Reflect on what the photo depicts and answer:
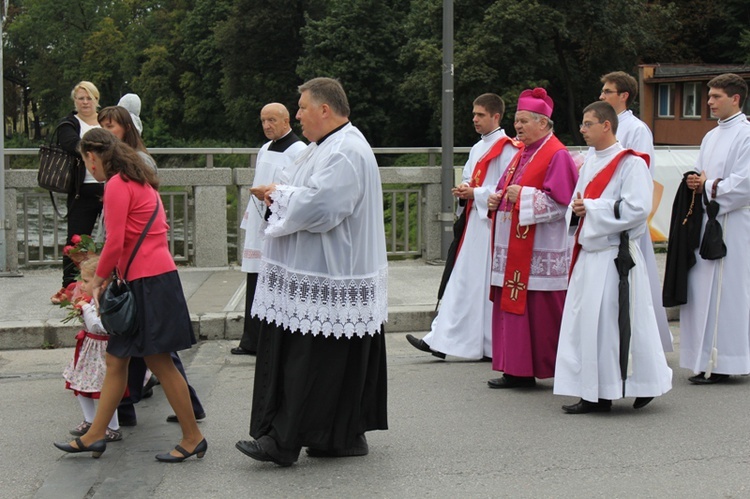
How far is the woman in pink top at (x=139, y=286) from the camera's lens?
5.39m

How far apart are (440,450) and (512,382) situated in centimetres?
158

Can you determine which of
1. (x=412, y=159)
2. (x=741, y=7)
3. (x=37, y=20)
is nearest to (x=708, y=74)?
(x=741, y=7)

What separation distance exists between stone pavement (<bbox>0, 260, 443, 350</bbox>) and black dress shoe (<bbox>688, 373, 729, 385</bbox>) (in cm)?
269

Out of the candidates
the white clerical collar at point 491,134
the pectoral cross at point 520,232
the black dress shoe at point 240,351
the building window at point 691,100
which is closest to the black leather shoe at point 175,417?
the black dress shoe at point 240,351

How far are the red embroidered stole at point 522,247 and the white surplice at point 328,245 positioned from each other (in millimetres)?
1813

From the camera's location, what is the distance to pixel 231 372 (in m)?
7.79

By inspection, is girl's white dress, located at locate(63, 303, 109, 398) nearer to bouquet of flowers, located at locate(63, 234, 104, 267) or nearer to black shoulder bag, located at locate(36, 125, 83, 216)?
bouquet of flowers, located at locate(63, 234, 104, 267)

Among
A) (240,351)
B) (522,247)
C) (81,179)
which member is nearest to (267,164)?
(240,351)

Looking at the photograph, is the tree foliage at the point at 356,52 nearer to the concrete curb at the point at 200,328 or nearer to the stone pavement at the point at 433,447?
the concrete curb at the point at 200,328

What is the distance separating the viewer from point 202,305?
31.4ft

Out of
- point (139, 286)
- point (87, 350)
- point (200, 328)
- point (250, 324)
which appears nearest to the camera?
point (139, 286)

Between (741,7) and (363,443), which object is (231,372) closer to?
(363,443)

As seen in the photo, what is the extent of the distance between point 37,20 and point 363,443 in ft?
257

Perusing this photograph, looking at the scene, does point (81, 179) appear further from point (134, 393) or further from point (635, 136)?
point (635, 136)
